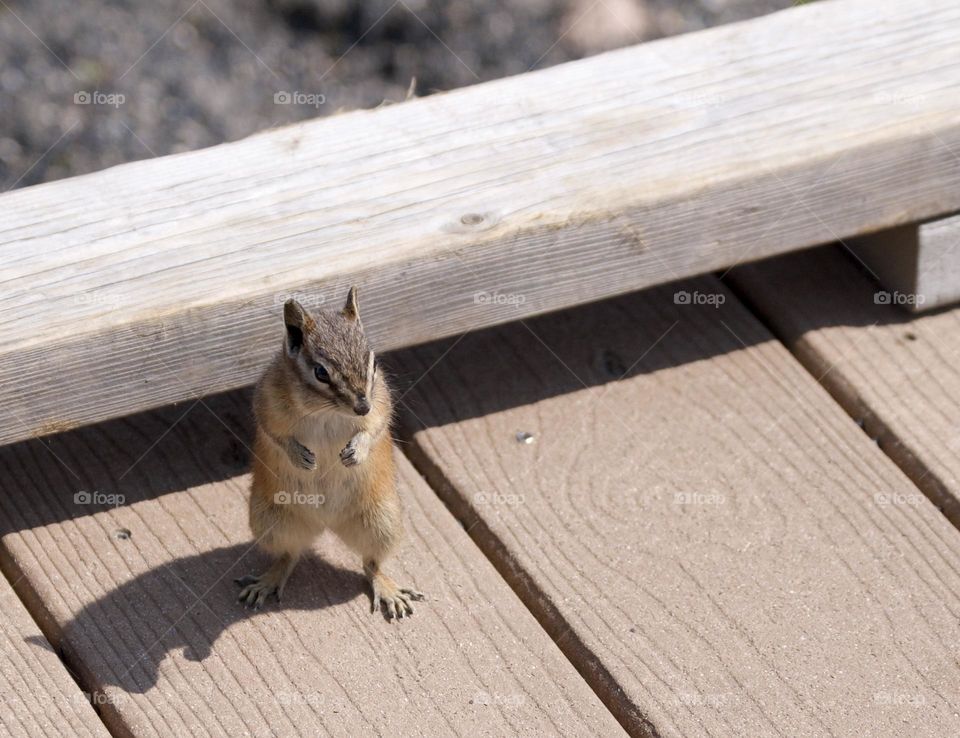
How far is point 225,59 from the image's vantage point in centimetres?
613

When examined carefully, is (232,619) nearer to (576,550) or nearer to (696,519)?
(576,550)

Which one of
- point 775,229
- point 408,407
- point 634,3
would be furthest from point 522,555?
point 634,3

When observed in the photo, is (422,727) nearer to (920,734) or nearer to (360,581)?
(360,581)
